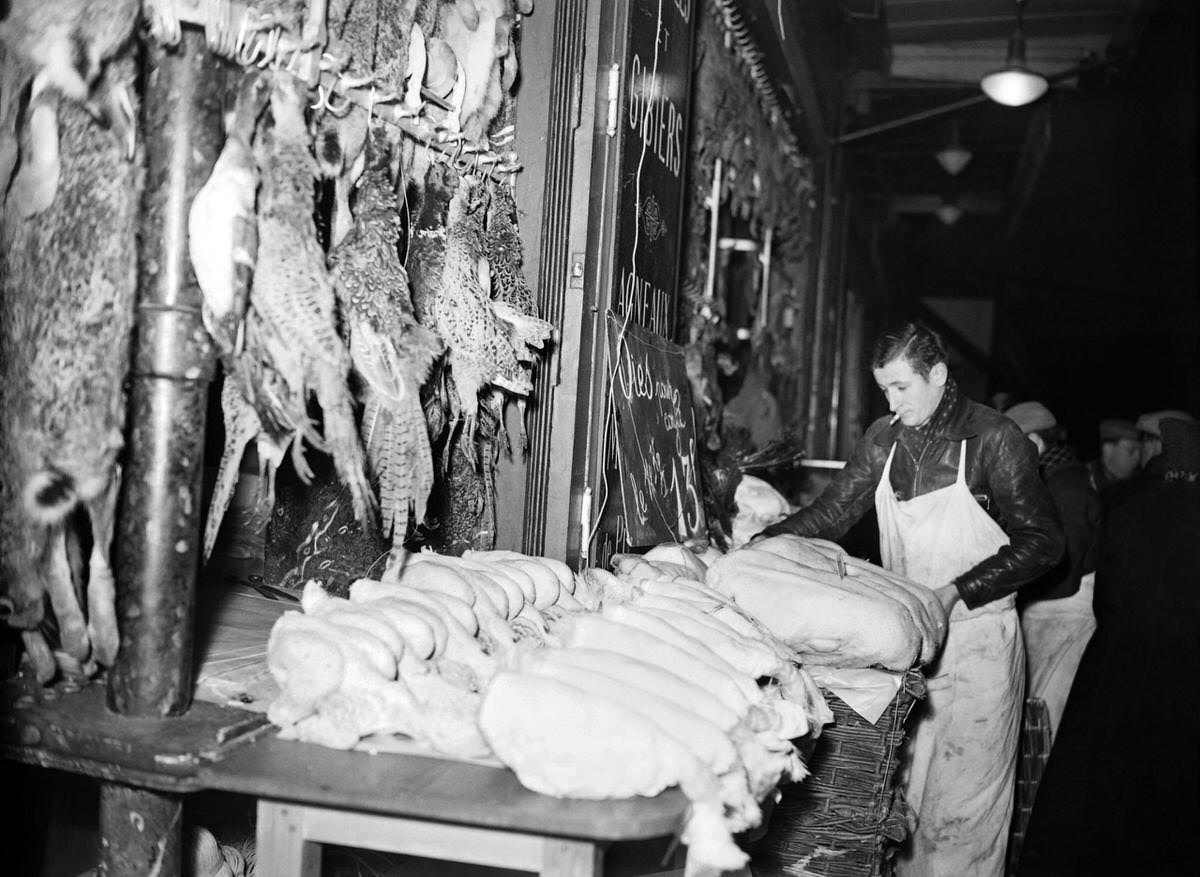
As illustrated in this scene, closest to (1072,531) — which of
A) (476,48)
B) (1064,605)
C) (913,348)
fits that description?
(1064,605)

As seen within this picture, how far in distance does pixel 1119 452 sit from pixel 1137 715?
389cm

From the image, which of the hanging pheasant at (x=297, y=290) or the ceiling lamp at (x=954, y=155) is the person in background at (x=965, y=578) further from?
the ceiling lamp at (x=954, y=155)

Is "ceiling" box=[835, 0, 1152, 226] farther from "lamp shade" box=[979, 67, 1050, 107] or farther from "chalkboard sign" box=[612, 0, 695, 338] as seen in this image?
"chalkboard sign" box=[612, 0, 695, 338]

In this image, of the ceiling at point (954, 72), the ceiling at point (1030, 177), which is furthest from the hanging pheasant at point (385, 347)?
the ceiling at point (954, 72)

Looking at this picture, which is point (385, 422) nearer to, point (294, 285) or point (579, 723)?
point (294, 285)

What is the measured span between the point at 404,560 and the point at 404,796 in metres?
0.91

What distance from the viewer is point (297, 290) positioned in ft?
6.81

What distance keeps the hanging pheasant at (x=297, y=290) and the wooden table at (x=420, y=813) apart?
1.77 feet

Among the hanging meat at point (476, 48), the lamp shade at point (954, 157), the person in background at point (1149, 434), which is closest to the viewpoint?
the hanging meat at point (476, 48)

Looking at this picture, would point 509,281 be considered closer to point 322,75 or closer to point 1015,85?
point 322,75

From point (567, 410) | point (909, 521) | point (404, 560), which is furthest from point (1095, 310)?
point (404, 560)

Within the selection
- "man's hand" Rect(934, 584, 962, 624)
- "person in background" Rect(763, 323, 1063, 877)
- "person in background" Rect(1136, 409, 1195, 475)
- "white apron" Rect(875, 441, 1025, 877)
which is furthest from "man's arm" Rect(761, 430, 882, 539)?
"person in background" Rect(1136, 409, 1195, 475)

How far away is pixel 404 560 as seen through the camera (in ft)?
8.38

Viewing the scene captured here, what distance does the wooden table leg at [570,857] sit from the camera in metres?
1.72
